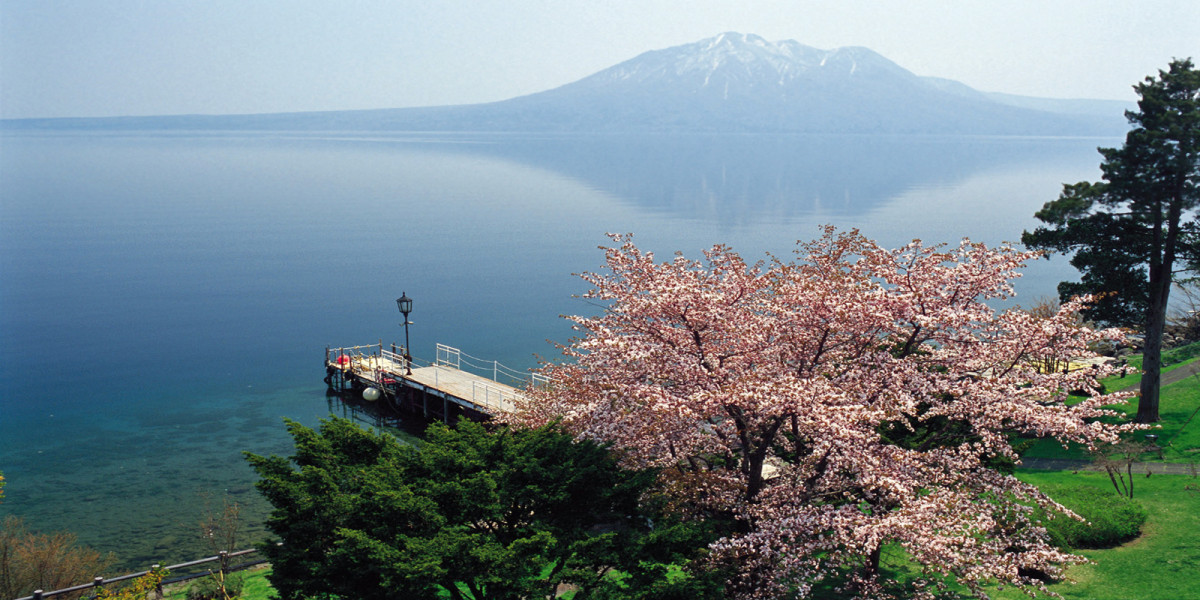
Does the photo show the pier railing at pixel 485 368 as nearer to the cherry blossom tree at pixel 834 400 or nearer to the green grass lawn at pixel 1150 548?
the green grass lawn at pixel 1150 548

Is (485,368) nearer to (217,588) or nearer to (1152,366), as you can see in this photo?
(217,588)

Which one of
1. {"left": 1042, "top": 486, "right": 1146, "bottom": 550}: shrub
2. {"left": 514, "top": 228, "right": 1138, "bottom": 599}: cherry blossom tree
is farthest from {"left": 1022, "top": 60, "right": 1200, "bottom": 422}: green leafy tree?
{"left": 514, "top": 228, "right": 1138, "bottom": 599}: cherry blossom tree

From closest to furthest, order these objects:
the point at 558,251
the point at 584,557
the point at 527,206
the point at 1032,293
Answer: the point at 584,557 < the point at 1032,293 < the point at 558,251 < the point at 527,206

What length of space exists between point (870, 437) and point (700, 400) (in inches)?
107

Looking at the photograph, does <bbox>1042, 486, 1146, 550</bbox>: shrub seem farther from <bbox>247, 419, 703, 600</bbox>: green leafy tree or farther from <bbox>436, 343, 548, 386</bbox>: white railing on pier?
<bbox>436, 343, 548, 386</bbox>: white railing on pier

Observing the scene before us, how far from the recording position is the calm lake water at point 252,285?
34250 millimetres

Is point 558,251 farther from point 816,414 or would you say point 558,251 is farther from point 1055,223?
point 816,414

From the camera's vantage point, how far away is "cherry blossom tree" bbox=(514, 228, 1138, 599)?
13.6 meters

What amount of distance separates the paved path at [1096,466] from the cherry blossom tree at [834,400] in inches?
421

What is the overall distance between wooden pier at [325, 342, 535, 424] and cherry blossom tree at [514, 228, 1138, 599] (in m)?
19.4

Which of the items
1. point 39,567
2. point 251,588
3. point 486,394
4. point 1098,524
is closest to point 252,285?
point 486,394

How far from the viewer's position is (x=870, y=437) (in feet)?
45.6

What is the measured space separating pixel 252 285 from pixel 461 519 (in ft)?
199

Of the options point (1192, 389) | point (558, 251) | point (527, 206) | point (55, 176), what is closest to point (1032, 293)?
point (1192, 389)
